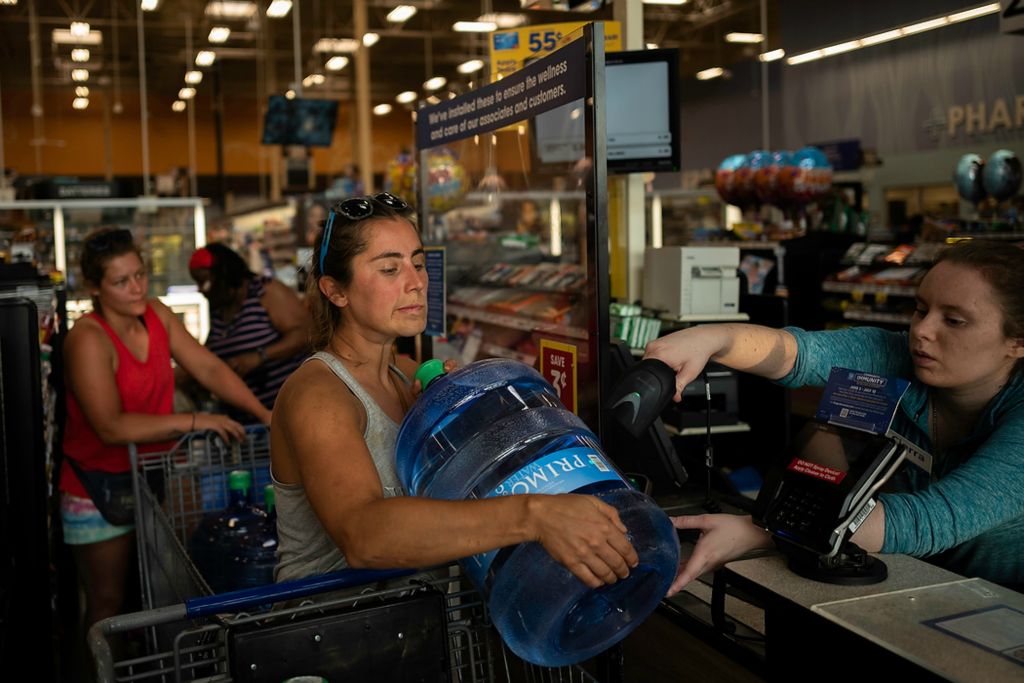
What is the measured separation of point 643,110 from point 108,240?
249 centimetres

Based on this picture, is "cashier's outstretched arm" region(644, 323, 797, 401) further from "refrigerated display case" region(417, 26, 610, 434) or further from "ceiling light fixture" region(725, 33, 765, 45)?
"ceiling light fixture" region(725, 33, 765, 45)

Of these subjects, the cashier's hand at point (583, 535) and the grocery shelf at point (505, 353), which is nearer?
the cashier's hand at point (583, 535)

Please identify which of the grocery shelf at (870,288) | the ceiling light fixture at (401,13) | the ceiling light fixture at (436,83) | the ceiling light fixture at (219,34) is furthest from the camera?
the ceiling light fixture at (436,83)

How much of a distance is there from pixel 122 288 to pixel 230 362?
4.17 ft

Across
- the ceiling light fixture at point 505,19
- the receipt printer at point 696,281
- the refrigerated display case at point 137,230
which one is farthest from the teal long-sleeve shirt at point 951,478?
the ceiling light fixture at point 505,19

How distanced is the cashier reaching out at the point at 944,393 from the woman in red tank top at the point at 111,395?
73.7 inches

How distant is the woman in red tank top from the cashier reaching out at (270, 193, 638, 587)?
146cm

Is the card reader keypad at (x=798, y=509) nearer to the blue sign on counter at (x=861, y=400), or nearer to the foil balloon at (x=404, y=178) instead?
the blue sign on counter at (x=861, y=400)

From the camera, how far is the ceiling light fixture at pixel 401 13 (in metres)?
16.4

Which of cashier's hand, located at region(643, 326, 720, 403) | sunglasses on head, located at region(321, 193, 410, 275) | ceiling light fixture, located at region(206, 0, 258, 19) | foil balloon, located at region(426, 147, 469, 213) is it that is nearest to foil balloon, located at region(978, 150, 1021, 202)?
foil balloon, located at region(426, 147, 469, 213)

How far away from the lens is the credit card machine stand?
1655mm

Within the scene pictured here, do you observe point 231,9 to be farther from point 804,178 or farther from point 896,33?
point 804,178

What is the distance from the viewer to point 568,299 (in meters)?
3.33

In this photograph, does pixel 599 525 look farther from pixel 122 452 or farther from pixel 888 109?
pixel 888 109
